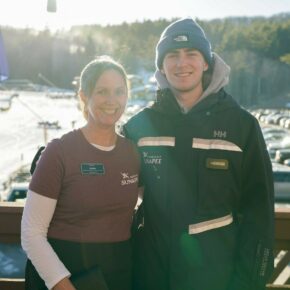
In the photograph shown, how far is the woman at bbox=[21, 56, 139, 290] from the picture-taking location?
7.18ft

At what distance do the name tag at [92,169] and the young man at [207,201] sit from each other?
317 millimetres

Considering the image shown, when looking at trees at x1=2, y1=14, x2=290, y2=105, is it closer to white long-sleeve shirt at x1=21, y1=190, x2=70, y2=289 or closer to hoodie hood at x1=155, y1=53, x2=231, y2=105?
hoodie hood at x1=155, y1=53, x2=231, y2=105

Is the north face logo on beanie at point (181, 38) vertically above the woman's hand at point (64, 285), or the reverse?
the north face logo on beanie at point (181, 38)

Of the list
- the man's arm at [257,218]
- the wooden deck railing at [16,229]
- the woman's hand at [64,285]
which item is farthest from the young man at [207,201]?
the wooden deck railing at [16,229]

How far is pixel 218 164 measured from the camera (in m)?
2.44

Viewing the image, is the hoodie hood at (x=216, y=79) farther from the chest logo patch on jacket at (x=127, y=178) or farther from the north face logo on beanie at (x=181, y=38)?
the chest logo patch on jacket at (x=127, y=178)

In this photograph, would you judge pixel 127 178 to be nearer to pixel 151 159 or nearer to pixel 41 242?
pixel 151 159

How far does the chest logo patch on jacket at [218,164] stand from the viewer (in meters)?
2.44

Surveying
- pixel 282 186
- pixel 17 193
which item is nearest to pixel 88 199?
pixel 17 193

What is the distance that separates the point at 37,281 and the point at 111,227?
1.38ft

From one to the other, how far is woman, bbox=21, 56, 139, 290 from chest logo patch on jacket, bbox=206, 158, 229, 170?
0.36 meters

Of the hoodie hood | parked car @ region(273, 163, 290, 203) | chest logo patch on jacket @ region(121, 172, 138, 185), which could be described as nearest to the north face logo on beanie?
the hoodie hood

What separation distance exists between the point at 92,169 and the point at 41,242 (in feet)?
1.29

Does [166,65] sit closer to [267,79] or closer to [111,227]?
[111,227]
